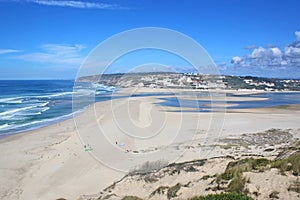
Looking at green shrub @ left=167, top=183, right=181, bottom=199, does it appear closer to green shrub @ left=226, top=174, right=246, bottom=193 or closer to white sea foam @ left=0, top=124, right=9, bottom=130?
green shrub @ left=226, top=174, right=246, bottom=193

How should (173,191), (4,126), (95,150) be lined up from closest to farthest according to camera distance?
(173,191), (95,150), (4,126)

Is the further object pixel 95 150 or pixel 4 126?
pixel 4 126

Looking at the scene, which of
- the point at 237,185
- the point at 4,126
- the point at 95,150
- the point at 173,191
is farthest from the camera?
the point at 4,126

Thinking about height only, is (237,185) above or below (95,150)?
above

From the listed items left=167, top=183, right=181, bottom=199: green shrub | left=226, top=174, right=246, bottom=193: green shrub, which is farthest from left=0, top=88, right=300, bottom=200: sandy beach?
left=226, top=174, right=246, bottom=193: green shrub

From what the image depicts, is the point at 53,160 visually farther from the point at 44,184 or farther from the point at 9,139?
the point at 9,139

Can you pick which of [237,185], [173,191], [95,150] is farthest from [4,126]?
[237,185]

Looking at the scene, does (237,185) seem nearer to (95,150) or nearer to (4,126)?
(95,150)

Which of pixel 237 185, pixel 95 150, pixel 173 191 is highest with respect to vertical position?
pixel 237 185
